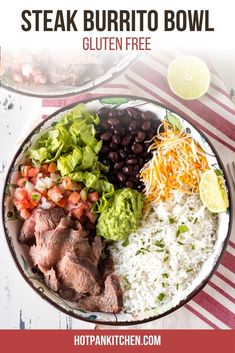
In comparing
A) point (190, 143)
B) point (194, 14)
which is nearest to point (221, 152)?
point (190, 143)

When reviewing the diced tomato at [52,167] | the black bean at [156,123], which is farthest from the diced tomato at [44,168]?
the black bean at [156,123]

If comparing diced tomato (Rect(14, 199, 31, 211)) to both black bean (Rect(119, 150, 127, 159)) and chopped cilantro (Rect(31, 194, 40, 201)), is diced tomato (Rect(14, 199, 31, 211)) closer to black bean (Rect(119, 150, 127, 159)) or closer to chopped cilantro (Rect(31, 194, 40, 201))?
chopped cilantro (Rect(31, 194, 40, 201))

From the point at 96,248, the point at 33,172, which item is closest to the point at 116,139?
the point at 33,172

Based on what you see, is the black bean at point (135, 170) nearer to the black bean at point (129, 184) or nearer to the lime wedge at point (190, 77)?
the black bean at point (129, 184)

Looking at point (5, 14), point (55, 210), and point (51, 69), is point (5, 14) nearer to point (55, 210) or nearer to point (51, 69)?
point (51, 69)

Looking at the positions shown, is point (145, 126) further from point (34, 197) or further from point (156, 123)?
point (34, 197)
